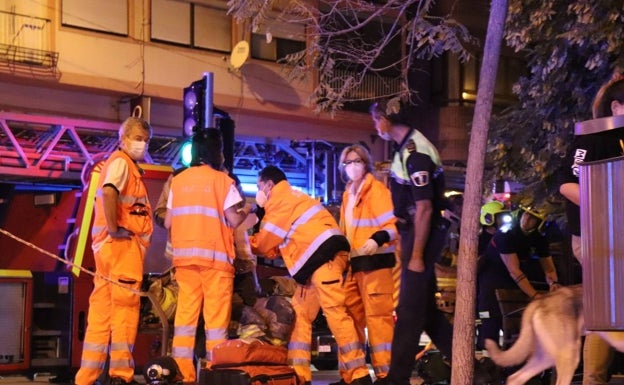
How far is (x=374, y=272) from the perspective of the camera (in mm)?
8930

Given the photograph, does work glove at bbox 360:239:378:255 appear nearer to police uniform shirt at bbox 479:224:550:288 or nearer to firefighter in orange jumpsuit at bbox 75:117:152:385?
firefighter in orange jumpsuit at bbox 75:117:152:385

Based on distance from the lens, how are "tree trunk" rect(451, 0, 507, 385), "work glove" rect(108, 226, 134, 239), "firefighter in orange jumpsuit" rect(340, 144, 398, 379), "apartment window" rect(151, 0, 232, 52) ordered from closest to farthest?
"tree trunk" rect(451, 0, 507, 385)
"work glove" rect(108, 226, 134, 239)
"firefighter in orange jumpsuit" rect(340, 144, 398, 379)
"apartment window" rect(151, 0, 232, 52)

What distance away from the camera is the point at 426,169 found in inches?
315

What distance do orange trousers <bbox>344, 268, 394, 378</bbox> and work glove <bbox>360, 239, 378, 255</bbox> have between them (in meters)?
0.20

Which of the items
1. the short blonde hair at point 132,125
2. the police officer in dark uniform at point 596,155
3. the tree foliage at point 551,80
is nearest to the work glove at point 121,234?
the short blonde hair at point 132,125

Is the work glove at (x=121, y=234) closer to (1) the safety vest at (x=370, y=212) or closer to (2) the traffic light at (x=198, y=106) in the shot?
A: (1) the safety vest at (x=370, y=212)

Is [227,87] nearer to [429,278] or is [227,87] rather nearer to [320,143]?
[320,143]

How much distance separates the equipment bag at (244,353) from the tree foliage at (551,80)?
484 cm

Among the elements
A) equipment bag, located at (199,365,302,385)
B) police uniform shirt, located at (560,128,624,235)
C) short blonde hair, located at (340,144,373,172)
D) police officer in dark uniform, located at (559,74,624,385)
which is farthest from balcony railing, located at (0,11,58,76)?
police uniform shirt, located at (560,128,624,235)

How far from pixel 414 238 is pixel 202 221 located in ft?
6.65

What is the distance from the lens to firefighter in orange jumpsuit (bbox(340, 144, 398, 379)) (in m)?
8.86

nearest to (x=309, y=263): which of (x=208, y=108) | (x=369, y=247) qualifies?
(x=369, y=247)

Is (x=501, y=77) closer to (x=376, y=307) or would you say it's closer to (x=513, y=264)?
(x=513, y=264)

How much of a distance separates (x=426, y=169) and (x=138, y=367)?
4820 mm
